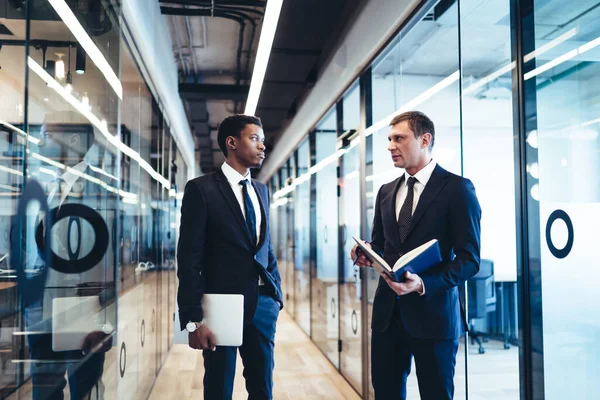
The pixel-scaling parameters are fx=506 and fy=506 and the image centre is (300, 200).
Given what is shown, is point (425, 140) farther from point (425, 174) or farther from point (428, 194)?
point (428, 194)

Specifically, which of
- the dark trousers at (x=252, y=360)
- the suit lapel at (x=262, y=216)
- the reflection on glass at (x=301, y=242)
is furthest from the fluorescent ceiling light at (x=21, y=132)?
the reflection on glass at (x=301, y=242)

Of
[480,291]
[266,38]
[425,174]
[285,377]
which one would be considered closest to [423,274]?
[425,174]

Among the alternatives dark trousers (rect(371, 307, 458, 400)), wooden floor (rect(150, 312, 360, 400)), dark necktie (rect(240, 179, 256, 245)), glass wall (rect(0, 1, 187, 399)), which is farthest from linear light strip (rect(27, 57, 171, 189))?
wooden floor (rect(150, 312, 360, 400))

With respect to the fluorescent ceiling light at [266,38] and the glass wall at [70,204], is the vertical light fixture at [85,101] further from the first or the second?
the fluorescent ceiling light at [266,38]

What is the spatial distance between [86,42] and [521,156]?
6.23ft

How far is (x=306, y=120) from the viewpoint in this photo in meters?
6.57

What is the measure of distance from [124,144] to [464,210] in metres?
2.13

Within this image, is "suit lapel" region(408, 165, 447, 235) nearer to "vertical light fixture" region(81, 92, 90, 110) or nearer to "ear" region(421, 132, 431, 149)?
"ear" region(421, 132, 431, 149)

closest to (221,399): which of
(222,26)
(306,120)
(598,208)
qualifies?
(598,208)

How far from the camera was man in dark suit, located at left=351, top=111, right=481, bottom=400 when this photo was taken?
75.0 inches

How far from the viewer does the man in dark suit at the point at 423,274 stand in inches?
75.0

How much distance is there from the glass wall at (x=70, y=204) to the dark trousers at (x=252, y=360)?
553 millimetres

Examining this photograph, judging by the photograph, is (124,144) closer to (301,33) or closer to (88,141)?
(88,141)

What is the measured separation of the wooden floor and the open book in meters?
2.58
